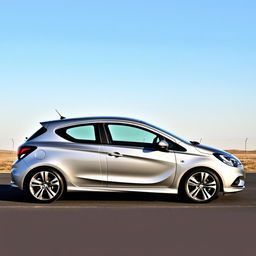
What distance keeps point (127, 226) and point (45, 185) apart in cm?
334

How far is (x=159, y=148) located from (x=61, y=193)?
2138mm

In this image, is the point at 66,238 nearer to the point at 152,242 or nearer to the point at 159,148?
the point at 152,242

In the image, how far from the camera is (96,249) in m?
6.52

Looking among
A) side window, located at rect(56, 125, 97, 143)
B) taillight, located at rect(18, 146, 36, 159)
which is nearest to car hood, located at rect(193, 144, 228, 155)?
side window, located at rect(56, 125, 97, 143)

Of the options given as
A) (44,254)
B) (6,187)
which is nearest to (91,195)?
(6,187)

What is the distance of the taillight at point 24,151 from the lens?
11.2m

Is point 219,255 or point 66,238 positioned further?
point 66,238

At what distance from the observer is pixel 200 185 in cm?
1112

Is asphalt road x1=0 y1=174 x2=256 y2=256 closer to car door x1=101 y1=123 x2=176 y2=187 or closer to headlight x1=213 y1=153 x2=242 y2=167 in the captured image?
car door x1=101 y1=123 x2=176 y2=187

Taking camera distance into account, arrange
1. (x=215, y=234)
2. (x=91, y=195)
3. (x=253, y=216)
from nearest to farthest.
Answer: (x=215, y=234), (x=253, y=216), (x=91, y=195)

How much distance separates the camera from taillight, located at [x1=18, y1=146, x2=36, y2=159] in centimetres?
1120

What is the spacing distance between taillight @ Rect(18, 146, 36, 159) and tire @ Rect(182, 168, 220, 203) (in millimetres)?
3120

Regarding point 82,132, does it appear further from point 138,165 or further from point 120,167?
point 138,165

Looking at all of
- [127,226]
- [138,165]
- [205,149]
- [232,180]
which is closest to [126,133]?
[138,165]
